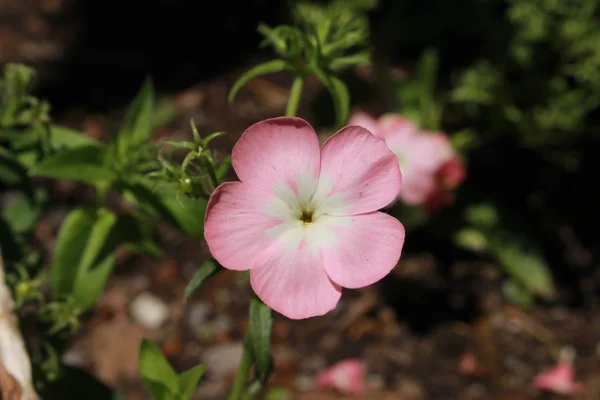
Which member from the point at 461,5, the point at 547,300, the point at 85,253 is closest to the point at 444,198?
the point at 547,300

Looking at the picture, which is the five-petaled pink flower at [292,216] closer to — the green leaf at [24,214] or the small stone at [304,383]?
the green leaf at [24,214]

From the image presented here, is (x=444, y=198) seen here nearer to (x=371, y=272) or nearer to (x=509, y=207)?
(x=509, y=207)

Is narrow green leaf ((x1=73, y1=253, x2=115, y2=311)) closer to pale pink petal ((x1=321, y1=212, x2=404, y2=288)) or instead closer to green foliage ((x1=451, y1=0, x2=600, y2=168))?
pale pink petal ((x1=321, y1=212, x2=404, y2=288))

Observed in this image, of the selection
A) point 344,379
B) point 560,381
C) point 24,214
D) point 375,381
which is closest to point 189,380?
point 24,214

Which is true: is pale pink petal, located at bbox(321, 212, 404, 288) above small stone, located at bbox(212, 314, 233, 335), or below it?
above

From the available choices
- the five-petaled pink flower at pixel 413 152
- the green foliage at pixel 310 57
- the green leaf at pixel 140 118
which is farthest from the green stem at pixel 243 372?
the five-petaled pink flower at pixel 413 152

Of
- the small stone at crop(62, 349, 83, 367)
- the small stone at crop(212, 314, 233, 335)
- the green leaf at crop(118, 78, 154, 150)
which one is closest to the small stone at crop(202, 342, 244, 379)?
the small stone at crop(212, 314, 233, 335)

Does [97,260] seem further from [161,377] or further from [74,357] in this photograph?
[74,357]
